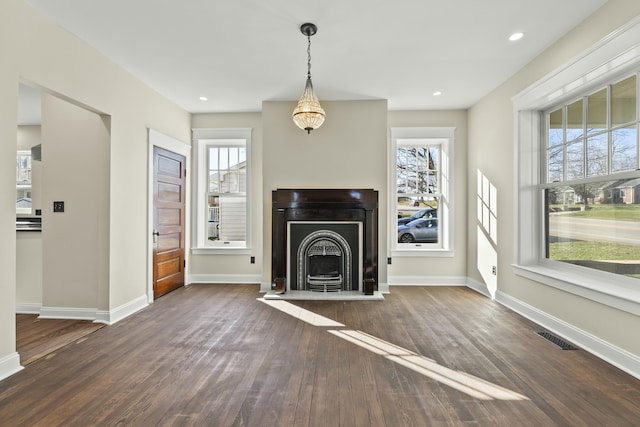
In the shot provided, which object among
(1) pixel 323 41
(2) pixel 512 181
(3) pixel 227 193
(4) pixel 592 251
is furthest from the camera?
(3) pixel 227 193

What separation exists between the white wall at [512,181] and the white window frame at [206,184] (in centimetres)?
347

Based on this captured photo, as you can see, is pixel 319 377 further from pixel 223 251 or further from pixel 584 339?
pixel 223 251

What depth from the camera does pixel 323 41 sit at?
128 inches

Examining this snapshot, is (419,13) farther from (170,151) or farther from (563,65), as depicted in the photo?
(170,151)

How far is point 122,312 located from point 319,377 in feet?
8.31

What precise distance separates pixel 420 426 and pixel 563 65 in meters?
3.25

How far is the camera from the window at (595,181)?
2682 mm

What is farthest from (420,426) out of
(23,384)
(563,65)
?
(563,65)

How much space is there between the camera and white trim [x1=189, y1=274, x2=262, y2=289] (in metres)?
5.49

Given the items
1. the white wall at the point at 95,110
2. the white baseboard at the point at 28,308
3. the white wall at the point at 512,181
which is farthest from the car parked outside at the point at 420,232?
the white baseboard at the point at 28,308

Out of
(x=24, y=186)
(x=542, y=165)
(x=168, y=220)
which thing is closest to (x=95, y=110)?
(x=168, y=220)

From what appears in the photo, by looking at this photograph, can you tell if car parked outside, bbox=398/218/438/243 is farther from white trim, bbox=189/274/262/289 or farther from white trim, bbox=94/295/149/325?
white trim, bbox=94/295/149/325

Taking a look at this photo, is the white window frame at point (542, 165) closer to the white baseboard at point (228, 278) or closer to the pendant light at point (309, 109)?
the pendant light at point (309, 109)

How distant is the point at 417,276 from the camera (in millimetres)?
5398
